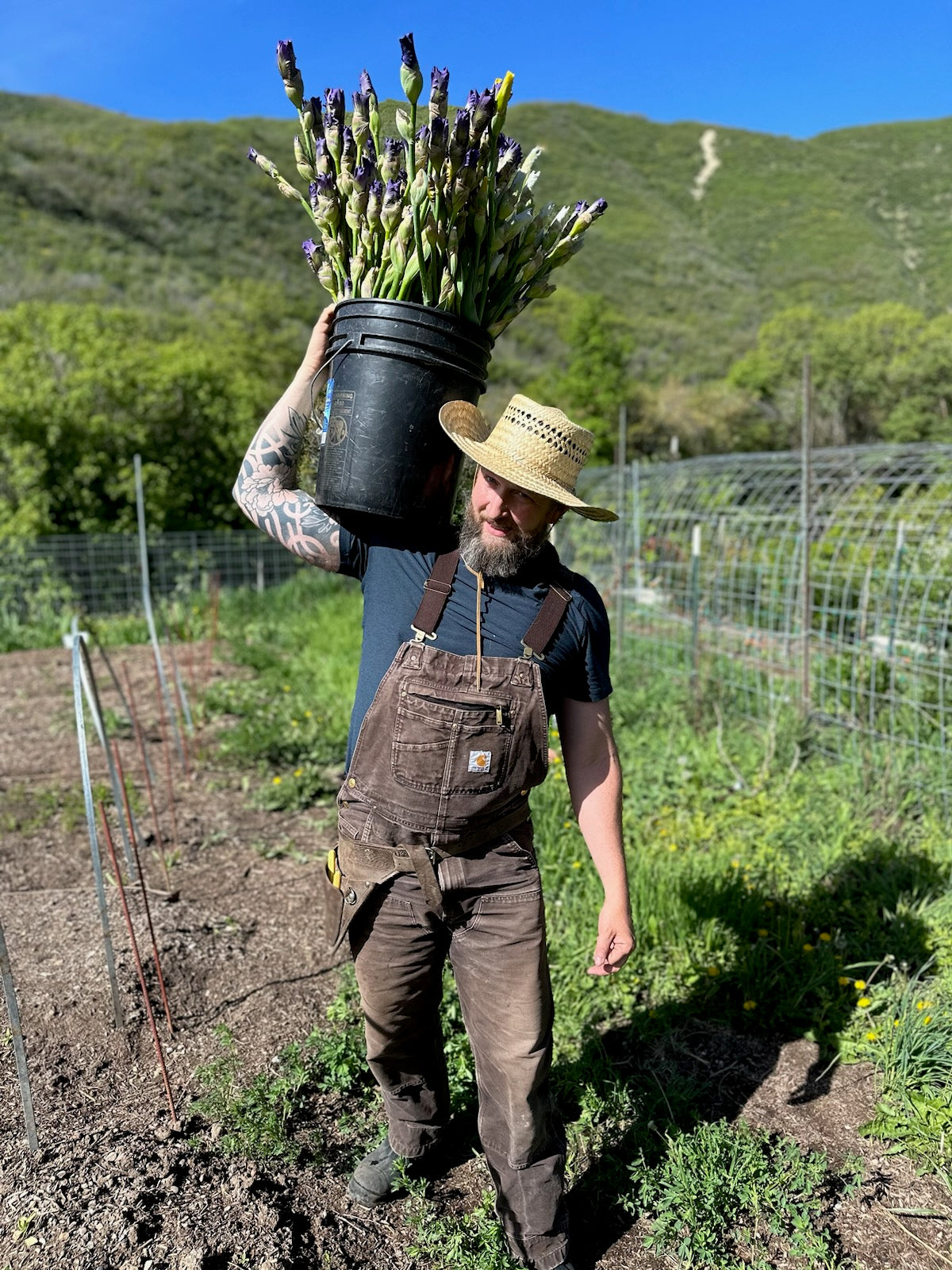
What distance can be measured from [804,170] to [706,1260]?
90.8 metres

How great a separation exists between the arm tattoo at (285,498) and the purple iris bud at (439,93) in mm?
654

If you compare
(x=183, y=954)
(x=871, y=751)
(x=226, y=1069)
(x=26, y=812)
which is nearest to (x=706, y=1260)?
(x=226, y=1069)

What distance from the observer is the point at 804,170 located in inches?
3051

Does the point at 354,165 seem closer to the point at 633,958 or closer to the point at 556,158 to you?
the point at 633,958

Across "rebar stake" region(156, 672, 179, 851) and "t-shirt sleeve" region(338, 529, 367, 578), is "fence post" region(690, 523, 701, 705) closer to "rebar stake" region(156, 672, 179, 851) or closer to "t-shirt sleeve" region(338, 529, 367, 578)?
"rebar stake" region(156, 672, 179, 851)

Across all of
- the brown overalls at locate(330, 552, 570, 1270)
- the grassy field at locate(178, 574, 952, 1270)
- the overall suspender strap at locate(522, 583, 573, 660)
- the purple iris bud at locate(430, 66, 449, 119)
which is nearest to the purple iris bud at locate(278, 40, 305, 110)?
the purple iris bud at locate(430, 66, 449, 119)

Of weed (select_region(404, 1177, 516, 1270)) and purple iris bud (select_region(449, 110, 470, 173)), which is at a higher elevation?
purple iris bud (select_region(449, 110, 470, 173))

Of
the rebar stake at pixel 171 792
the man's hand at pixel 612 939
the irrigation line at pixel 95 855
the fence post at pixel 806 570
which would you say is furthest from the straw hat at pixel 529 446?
the fence post at pixel 806 570

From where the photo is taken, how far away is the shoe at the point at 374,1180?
6.72ft

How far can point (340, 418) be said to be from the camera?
1.81m

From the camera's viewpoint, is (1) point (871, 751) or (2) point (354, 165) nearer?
(2) point (354, 165)

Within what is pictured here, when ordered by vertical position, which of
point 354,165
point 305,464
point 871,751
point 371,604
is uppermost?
point 354,165

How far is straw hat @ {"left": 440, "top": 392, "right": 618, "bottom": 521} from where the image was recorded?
5.69 feet

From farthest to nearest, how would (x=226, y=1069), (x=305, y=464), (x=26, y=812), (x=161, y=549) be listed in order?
(x=161, y=549) < (x=26, y=812) < (x=226, y=1069) < (x=305, y=464)
